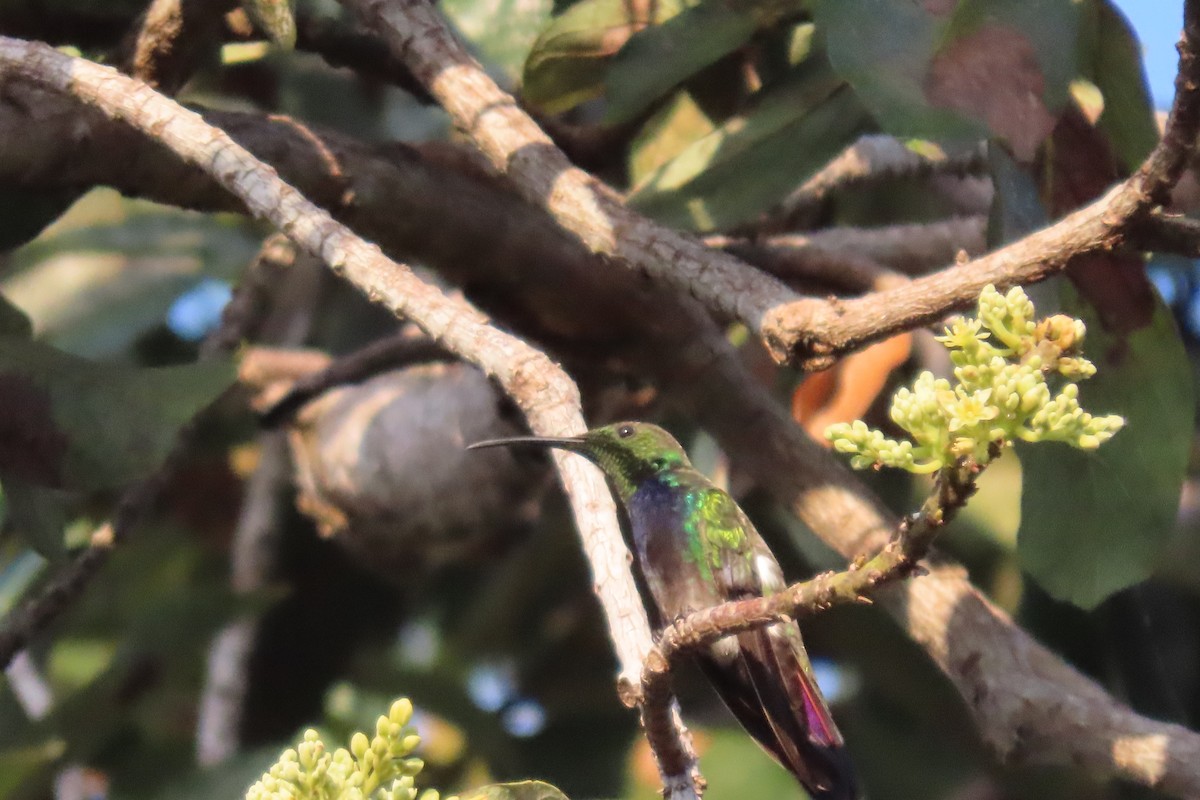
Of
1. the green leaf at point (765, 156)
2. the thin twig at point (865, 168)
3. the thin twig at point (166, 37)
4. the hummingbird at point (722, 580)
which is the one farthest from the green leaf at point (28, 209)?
the thin twig at point (865, 168)

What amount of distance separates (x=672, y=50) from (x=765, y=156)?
17 cm

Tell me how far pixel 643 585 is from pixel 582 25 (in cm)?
90

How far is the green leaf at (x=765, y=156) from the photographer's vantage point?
1.82 m

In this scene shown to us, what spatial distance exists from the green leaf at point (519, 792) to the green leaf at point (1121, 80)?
0.98 metres

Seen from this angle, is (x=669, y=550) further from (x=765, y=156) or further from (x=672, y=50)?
(x=672, y=50)

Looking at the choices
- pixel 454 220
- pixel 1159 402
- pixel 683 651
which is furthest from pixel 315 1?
pixel 683 651

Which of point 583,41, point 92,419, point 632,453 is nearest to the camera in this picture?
point 92,419

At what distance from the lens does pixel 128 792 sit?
225 centimetres

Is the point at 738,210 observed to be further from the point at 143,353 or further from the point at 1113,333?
the point at 143,353

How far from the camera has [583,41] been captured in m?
2.02

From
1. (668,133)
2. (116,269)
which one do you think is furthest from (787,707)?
(116,269)

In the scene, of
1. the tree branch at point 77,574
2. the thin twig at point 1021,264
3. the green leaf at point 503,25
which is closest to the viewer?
the thin twig at point 1021,264

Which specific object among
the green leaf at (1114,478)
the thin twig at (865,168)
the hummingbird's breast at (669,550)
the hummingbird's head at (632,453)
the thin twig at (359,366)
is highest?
the green leaf at (1114,478)

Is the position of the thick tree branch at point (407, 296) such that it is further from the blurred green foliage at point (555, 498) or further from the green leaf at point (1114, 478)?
the green leaf at point (1114, 478)
